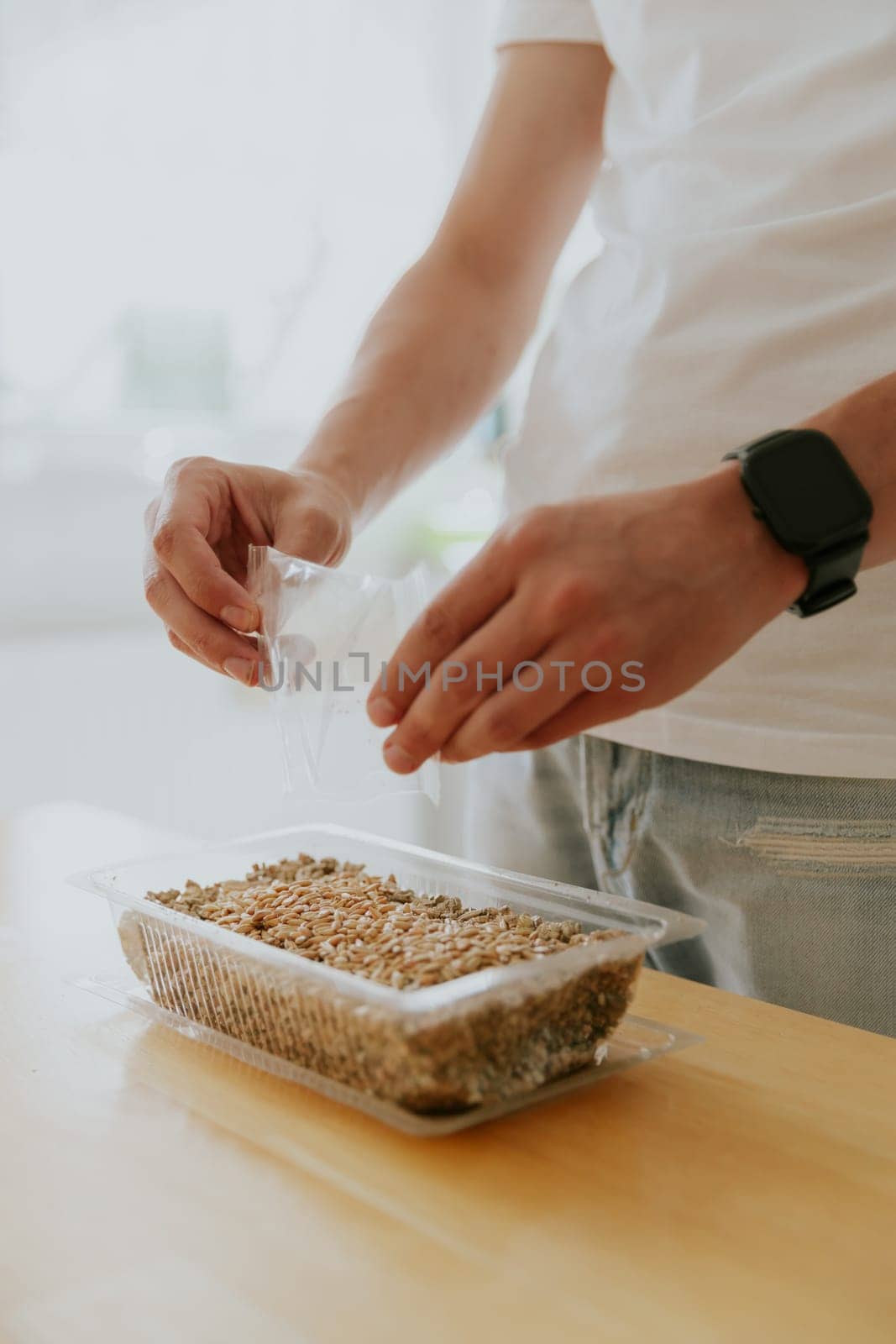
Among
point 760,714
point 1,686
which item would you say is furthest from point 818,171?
point 1,686

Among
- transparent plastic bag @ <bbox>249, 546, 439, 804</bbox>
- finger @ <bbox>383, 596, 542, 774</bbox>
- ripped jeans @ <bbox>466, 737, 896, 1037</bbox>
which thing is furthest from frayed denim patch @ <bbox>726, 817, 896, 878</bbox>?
finger @ <bbox>383, 596, 542, 774</bbox>

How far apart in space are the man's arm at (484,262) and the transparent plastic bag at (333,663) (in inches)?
11.7

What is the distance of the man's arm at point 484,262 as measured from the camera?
1.10 meters

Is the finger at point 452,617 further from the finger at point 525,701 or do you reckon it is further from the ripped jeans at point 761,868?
the ripped jeans at point 761,868

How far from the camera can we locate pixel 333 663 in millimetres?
773

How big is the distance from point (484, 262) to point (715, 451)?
363mm

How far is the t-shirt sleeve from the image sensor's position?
1.09 m

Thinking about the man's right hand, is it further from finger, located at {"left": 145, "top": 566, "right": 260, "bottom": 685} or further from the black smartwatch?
the black smartwatch

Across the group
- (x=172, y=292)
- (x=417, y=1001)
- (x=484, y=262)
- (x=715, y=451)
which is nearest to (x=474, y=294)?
(x=484, y=262)

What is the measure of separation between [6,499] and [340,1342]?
1927 mm

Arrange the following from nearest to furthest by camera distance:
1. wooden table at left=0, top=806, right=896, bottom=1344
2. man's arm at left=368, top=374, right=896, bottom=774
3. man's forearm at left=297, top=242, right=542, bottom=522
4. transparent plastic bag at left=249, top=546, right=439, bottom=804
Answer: wooden table at left=0, top=806, right=896, bottom=1344, man's arm at left=368, top=374, right=896, bottom=774, transparent plastic bag at left=249, top=546, right=439, bottom=804, man's forearm at left=297, top=242, right=542, bottom=522

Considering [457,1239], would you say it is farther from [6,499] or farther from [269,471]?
[6,499]

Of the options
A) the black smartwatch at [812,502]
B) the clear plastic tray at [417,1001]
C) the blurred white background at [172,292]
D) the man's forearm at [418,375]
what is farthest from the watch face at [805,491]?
the blurred white background at [172,292]

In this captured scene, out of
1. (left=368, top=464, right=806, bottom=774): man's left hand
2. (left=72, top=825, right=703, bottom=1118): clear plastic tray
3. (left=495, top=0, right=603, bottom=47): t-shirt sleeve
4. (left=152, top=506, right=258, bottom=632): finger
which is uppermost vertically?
(left=495, top=0, right=603, bottom=47): t-shirt sleeve
